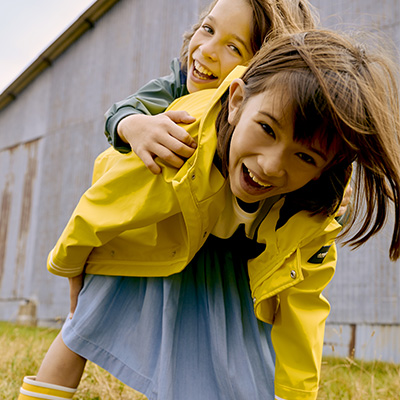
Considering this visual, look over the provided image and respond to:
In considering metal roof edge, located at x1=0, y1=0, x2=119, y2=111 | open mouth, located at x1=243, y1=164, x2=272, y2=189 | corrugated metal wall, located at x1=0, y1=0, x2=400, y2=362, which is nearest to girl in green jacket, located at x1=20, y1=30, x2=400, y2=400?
open mouth, located at x1=243, y1=164, x2=272, y2=189

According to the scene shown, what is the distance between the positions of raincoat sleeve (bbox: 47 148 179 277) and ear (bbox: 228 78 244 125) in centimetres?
25

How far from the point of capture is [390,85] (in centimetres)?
148

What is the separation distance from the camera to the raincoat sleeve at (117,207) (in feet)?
5.19

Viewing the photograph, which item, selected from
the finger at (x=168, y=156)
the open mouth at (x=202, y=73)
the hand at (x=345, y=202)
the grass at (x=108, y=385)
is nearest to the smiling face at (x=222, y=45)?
the open mouth at (x=202, y=73)

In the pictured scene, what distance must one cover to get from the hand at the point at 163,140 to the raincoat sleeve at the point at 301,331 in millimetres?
497

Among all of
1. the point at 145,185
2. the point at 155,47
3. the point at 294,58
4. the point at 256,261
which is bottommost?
the point at 256,261

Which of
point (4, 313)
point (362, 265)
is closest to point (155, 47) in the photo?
point (362, 265)

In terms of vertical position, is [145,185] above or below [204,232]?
above

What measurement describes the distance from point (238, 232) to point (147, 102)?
1.75 ft

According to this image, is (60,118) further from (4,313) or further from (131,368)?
(131,368)

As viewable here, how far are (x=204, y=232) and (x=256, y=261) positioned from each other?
0.71ft

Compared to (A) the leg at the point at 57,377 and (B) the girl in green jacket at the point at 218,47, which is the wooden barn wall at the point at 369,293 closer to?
(B) the girl in green jacket at the point at 218,47

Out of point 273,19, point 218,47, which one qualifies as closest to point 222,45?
point 218,47

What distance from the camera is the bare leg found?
69.4 inches
